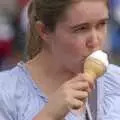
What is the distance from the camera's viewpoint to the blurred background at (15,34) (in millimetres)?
8156

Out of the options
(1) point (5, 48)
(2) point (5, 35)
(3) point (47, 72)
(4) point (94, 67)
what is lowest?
(1) point (5, 48)

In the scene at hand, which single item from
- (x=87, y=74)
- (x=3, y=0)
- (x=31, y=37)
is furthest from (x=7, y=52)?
(x=87, y=74)

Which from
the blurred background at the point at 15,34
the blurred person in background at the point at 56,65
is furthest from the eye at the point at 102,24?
the blurred background at the point at 15,34

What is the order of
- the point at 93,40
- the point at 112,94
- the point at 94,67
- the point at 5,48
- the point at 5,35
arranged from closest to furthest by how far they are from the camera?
the point at 94,67 → the point at 93,40 → the point at 112,94 → the point at 5,48 → the point at 5,35

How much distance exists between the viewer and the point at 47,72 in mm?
2840

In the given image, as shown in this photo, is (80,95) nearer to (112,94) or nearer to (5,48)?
(112,94)

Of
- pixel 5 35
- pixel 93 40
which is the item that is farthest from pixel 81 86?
pixel 5 35

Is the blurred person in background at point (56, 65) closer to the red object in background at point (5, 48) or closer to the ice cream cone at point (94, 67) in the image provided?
the ice cream cone at point (94, 67)

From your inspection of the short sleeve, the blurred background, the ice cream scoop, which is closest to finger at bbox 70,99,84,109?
the ice cream scoop

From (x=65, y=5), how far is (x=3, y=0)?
7427 mm

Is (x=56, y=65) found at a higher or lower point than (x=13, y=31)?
higher

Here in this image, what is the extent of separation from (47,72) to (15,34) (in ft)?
20.3

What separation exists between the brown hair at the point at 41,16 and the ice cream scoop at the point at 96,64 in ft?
0.96

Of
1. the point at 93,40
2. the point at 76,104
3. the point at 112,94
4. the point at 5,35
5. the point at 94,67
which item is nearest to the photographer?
the point at 76,104
